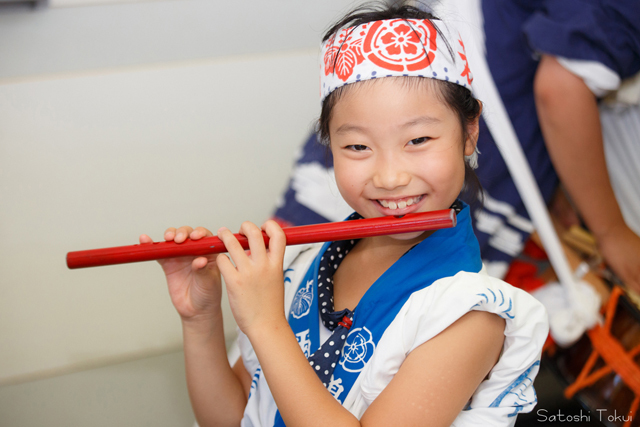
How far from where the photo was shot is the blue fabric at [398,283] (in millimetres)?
637

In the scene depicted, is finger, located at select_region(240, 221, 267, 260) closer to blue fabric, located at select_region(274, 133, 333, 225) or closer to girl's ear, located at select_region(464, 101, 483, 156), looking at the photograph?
girl's ear, located at select_region(464, 101, 483, 156)

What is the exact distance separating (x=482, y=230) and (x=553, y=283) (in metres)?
0.27

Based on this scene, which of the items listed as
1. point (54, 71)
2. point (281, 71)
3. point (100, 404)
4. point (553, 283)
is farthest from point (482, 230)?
point (54, 71)

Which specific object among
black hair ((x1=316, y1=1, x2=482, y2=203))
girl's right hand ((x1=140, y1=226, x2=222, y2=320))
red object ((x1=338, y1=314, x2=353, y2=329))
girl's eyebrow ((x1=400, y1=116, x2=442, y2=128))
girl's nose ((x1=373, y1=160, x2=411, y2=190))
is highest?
black hair ((x1=316, y1=1, x2=482, y2=203))

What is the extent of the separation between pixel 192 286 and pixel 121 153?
2.45ft

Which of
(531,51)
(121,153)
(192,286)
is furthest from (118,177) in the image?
(531,51)

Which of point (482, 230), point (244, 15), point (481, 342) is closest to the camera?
point (481, 342)

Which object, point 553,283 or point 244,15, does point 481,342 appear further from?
point 244,15

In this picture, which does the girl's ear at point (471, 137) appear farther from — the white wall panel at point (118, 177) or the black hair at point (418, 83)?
the white wall panel at point (118, 177)

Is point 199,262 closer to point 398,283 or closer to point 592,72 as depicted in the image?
point 398,283

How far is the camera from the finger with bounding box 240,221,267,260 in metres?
0.58

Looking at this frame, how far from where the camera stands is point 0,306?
51.7 inches

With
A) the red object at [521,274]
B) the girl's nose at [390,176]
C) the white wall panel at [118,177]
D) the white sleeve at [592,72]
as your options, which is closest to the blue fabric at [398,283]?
the girl's nose at [390,176]

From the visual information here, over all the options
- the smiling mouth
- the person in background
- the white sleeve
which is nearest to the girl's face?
the smiling mouth
